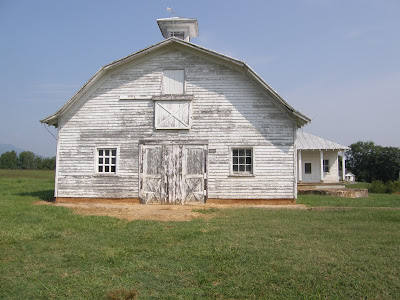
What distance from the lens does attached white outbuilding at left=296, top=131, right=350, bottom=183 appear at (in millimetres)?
26891

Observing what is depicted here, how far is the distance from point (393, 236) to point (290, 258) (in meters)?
3.11

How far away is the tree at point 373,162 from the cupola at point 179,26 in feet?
151

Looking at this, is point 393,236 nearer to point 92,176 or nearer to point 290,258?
point 290,258

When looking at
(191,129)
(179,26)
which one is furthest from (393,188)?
(179,26)

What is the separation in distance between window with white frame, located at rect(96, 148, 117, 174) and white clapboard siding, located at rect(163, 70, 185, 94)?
3.39 metres

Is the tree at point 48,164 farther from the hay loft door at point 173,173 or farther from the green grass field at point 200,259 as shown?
the green grass field at point 200,259

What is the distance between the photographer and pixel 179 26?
18.3 meters

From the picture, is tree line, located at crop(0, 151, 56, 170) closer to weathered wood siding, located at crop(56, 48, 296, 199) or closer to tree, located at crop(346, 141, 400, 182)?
tree, located at crop(346, 141, 400, 182)

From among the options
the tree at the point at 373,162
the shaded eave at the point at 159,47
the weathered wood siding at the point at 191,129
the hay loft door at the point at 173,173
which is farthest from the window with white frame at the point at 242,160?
the tree at the point at 373,162

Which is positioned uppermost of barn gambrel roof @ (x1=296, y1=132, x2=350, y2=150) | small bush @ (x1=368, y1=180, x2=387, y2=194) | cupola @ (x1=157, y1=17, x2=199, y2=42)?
cupola @ (x1=157, y1=17, x2=199, y2=42)

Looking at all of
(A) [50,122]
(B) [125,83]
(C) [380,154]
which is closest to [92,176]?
(A) [50,122]

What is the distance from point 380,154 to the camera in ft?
205

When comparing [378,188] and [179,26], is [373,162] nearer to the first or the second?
[378,188]

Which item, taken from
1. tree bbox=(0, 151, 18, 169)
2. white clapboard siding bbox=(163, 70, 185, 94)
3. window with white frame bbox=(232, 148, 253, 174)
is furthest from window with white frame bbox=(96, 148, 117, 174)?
tree bbox=(0, 151, 18, 169)
